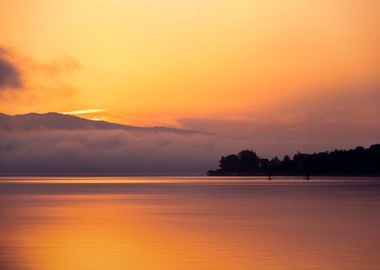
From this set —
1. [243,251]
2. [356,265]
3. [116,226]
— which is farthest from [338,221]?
[356,265]

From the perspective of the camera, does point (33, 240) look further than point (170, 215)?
No

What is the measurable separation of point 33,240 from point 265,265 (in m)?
15.6

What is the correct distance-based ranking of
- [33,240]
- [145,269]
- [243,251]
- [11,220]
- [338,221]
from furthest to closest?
[11,220] < [338,221] < [33,240] < [243,251] < [145,269]

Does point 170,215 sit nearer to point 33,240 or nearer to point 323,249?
point 33,240

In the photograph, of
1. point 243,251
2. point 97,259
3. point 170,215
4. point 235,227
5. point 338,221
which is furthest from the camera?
point 170,215

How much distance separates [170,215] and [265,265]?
3333 cm

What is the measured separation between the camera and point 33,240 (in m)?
40.5

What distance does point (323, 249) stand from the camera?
34906 millimetres

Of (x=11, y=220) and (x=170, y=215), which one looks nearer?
(x=11, y=220)

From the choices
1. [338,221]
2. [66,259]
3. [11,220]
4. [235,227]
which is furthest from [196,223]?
[66,259]

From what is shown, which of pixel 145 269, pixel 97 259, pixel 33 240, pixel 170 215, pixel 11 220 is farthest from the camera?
pixel 170 215

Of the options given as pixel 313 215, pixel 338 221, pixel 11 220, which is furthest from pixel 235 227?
pixel 11 220

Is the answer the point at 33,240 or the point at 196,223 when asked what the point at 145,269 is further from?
the point at 196,223

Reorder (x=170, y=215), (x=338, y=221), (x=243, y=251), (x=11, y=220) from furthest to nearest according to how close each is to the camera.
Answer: (x=170, y=215), (x=11, y=220), (x=338, y=221), (x=243, y=251)
